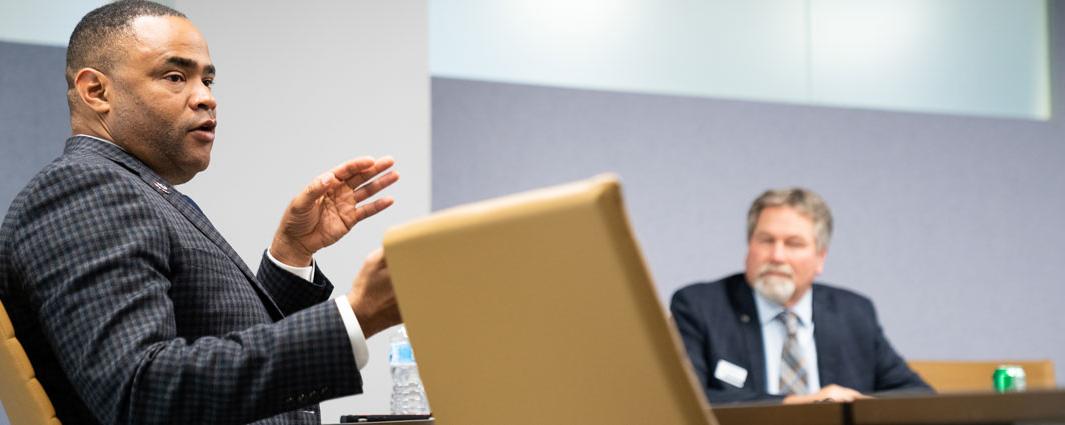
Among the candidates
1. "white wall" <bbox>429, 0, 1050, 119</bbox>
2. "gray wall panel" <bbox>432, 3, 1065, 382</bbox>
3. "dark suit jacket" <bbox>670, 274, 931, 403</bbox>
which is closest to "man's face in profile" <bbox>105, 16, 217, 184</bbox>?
"dark suit jacket" <bbox>670, 274, 931, 403</bbox>

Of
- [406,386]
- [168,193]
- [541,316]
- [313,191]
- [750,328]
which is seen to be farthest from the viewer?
[750,328]

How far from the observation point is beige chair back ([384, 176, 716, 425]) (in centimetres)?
106

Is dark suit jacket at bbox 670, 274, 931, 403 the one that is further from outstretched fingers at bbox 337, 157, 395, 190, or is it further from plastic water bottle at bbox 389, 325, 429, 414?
outstretched fingers at bbox 337, 157, 395, 190

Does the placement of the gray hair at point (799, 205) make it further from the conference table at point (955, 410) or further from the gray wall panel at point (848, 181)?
the conference table at point (955, 410)

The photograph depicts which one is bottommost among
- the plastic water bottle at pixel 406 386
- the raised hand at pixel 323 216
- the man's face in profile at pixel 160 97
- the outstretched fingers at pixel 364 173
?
the plastic water bottle at pixel 406 386

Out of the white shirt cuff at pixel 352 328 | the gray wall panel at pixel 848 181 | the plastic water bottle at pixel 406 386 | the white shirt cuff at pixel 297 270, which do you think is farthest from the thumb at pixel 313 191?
the gray wall panel at pixel 848 181

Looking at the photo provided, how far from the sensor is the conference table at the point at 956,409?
118cm

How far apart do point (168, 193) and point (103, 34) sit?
0.30 meters

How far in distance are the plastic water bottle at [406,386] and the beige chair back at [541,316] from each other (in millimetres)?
1606

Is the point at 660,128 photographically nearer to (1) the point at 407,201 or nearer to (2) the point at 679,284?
(2) the point at 679,284

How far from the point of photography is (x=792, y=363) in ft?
12.1

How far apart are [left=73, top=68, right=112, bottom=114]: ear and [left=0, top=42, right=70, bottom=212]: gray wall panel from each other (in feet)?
6.67

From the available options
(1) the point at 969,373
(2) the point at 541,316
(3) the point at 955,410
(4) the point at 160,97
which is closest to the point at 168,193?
(4) the point at 160,97

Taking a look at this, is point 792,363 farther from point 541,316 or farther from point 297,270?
point 541,316
